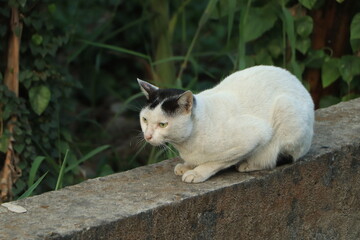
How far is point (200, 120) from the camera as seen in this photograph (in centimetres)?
353

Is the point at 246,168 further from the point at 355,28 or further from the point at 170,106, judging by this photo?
the point at 355,28

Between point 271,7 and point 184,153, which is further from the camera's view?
point 271,7

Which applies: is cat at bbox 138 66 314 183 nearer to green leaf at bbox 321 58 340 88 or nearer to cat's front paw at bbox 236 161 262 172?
cat's front paw at bbox 236 161 262 172

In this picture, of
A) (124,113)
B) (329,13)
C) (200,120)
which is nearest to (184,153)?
(200,120)

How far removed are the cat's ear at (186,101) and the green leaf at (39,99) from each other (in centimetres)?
161

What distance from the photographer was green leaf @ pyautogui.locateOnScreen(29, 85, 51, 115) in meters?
4.84

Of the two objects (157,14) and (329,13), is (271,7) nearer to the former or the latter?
(329,13)

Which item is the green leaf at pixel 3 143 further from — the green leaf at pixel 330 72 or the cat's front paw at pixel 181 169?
the green leaf at pixel 330 72

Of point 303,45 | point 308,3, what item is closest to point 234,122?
point 308,3

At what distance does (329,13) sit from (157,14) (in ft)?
4.78

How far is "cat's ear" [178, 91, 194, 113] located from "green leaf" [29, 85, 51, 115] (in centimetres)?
161

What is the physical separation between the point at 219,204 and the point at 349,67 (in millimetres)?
1871

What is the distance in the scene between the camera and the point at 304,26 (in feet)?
16.4

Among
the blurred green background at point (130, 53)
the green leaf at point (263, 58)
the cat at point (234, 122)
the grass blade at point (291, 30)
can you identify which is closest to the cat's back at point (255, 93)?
the cat at point (234, 122)
